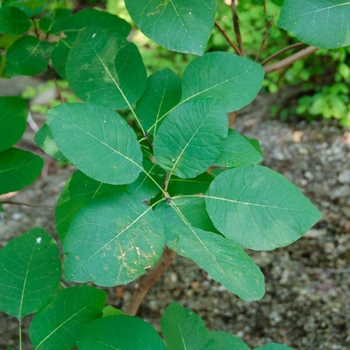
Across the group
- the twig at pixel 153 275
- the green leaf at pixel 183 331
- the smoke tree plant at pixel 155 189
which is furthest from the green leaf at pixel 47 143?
the twig at pixel 153 275

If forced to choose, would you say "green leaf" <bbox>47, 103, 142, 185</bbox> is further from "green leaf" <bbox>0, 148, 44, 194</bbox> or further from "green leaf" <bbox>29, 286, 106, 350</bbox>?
"green leaf" <bbox>0, 148, 44, 194</bbox>

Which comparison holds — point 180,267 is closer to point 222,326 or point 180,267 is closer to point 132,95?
point 222,326

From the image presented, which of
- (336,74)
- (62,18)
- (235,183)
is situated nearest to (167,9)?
(235,183)

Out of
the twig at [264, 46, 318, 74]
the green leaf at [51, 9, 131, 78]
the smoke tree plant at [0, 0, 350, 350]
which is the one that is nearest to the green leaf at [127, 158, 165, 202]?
the smoke tree plant at [0, 0, 350, 350]

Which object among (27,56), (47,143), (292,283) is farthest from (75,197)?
(292,283)

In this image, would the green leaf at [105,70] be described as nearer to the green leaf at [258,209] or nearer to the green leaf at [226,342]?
the green leaf at [258,209]

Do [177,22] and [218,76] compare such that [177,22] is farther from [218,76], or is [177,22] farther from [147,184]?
[147,184]
